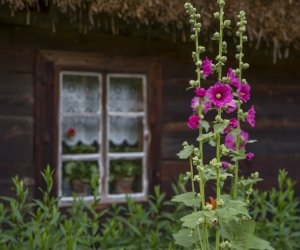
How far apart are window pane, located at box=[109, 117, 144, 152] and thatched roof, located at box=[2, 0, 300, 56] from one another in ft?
2.41

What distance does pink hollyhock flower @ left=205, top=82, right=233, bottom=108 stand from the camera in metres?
2.34

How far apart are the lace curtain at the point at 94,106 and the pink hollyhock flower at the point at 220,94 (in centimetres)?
226

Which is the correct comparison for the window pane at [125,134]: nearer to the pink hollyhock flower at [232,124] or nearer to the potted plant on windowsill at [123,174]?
the potted plant on windowsill at [123,174]

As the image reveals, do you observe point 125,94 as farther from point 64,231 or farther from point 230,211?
point 230,211

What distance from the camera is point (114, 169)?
4676 mm

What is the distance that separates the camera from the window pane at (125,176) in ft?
15.3

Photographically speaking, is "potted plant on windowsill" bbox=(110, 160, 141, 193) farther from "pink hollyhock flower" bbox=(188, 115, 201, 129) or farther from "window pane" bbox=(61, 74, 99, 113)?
"pink hollyhock flower" bbox=(188, 115, 201, 129)

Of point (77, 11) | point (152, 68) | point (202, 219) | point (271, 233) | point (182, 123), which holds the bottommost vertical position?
point (271, 233)

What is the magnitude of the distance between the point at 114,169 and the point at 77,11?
120cm

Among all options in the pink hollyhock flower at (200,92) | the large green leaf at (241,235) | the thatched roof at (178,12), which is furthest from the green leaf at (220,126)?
the thatched roof at (178,12)

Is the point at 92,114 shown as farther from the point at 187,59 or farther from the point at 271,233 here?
the point at 271,233

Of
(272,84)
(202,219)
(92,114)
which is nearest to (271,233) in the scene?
(202,219)

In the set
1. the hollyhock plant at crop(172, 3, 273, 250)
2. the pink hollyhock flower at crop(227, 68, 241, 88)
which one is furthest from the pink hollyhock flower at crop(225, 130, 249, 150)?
the pink hollyhock flower at crop(227, 68, 241, 88)

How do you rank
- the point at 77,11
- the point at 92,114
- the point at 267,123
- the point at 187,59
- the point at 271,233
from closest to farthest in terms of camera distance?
1. the point at 271,233
2. the point at 77,11
3. the point at 92,114
4. the point at 187,59
5. the point at 267,123
